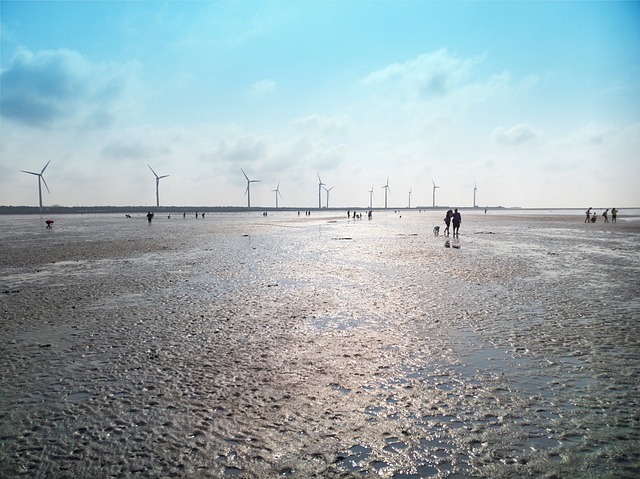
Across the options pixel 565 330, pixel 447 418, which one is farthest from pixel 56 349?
pixel 565 330

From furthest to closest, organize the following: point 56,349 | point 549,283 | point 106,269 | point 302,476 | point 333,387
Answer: point 106,269 < point 549,283 < point 56,349 < point 333,387 < point 302,476

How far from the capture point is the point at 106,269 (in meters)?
16.8

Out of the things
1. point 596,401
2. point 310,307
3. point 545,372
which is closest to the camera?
point 596,401

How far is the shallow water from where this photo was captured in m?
3.73

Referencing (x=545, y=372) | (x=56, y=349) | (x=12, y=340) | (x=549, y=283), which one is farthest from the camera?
(x=549, y=283)

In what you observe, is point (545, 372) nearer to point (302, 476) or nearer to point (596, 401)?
point (596, 401)

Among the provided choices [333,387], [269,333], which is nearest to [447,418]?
[333,387]

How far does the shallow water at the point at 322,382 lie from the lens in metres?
3.73

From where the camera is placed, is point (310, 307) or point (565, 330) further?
point (310, 307)

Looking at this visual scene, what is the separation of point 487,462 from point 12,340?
8.70m

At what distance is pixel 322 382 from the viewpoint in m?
5.46

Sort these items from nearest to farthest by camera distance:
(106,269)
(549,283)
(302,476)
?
(302,476), (549,283), (106,269)

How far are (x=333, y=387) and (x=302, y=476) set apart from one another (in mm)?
1867

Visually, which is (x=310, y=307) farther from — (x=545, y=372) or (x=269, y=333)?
(x=545, y=372)
